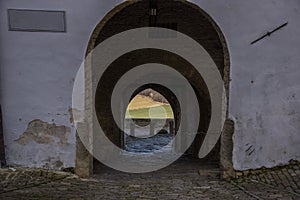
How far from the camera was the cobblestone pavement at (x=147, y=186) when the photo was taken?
12.6 ft

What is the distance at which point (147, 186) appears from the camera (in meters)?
4.38

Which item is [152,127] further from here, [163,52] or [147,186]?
[147,186]

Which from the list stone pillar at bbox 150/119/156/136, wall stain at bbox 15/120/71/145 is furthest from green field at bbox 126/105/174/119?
wall stain at bbox 15/120/71/145

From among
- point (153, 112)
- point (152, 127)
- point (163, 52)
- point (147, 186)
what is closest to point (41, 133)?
point (147, 186)

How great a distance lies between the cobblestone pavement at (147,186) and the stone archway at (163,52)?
1.08 feet

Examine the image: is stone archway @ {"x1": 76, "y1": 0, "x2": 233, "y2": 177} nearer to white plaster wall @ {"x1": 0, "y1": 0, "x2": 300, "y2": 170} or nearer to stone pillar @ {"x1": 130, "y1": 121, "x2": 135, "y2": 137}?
white plaster wall @ {"x1": 0, "y1": 0, "x2": 300, "y2": 170}

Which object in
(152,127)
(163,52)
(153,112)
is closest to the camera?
(163,52)

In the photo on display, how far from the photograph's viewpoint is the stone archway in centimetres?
459

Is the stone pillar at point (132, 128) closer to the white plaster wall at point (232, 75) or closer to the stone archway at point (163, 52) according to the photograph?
the stone archway at point (163, 52)

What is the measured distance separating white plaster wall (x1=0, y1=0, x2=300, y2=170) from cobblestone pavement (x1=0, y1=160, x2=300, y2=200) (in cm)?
22

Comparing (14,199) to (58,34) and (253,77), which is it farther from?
(253,77)

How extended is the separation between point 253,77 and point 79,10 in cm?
280

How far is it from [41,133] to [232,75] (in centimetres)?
300

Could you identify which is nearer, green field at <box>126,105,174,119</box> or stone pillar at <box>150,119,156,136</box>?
stone pillar at <box>150,119,156,136</box>
